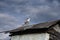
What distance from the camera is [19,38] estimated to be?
1853cm

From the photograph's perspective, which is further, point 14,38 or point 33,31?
point 14,38

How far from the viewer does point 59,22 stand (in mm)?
16875

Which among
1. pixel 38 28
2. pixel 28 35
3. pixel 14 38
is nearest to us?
pixel 38 28

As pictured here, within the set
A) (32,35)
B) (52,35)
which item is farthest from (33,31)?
(52,35)

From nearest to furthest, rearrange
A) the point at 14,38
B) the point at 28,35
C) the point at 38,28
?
the point at 38,28
the point at 28,35
the point at 14,38

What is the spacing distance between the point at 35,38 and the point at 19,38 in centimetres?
230

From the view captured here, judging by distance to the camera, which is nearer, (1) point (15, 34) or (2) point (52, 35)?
(2) point (52, 35)

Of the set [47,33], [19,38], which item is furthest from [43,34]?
[19,38]

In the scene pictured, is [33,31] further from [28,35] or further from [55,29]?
[55,29]

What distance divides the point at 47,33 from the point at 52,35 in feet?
1.69

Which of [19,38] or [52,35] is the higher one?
[19,38]

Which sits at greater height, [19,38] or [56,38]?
[19,38]

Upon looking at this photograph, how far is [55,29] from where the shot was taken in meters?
16.9

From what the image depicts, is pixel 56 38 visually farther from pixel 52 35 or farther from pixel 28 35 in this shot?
pixel 28 35
